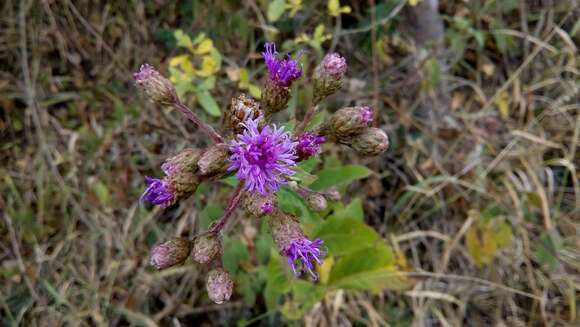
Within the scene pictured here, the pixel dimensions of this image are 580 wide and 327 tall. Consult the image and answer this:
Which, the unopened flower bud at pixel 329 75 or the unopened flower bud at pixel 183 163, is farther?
the unopened flower bud at pixel 329 75

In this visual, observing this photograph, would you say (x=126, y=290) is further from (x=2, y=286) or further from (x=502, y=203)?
(x=502, y=203)

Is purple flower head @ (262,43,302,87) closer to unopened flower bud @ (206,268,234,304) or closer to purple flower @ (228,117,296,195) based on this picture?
purple flower @ (228,117,296,195)

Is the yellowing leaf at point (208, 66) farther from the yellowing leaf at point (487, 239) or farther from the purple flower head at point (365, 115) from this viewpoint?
the yellowing leaf at point (487, 239)

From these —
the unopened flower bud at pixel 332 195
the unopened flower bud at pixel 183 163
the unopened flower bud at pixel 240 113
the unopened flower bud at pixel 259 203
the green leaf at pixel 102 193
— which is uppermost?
the unopened flower bud at pixel 240 113

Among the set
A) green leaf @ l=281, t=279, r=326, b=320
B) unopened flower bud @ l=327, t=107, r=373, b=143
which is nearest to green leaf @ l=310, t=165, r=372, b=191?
unopened flower bud @ l=327, t=107, r=373, b=143

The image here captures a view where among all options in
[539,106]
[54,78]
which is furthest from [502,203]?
[54,78]

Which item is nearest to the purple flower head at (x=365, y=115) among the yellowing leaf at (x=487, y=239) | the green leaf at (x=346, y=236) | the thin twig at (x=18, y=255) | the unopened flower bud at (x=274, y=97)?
the unopened flower bud at (x=274, y=97)
